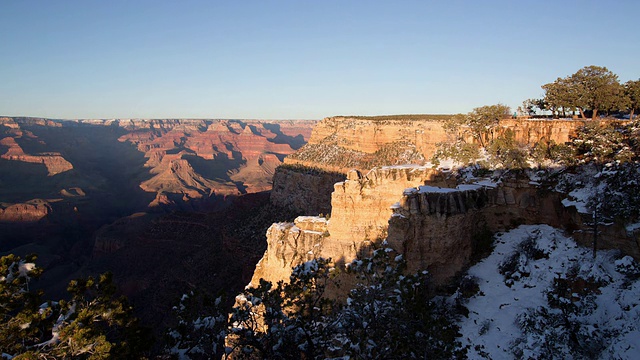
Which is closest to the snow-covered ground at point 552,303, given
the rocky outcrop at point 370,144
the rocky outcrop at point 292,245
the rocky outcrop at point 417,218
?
the rocky outcrop at point 417,218

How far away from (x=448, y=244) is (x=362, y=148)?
3877cm

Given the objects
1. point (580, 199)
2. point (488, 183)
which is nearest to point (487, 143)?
point (488, 183)

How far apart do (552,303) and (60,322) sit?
52.4 ft

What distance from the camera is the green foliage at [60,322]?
27.5 feet

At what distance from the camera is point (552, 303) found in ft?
49.1

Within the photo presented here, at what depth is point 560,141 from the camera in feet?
73.7

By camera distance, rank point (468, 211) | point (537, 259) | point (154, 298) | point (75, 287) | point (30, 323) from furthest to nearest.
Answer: point (154, 298) < point (468, 211) < point (537, 259) < point (75, 287) < point (30, 323)

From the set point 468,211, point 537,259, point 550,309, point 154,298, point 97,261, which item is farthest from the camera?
point 97,261

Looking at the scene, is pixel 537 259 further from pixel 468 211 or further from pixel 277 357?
pixel 277 357

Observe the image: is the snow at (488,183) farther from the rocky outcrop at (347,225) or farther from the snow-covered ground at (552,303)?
the rocky outcrop at (347,225)

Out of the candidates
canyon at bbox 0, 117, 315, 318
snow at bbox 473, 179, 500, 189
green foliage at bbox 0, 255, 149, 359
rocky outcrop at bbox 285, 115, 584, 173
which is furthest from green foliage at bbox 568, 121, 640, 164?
canyon at bbox 0, 117, 315, 318

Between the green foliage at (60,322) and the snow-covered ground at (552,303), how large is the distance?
11481mm

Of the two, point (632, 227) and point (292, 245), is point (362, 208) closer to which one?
point (292, 245)

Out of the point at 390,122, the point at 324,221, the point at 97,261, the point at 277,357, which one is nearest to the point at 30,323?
the point at 277,357
